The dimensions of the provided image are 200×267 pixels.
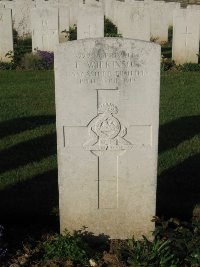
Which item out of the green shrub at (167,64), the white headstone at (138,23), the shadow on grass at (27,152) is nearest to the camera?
the shadow on grass at (27,152)

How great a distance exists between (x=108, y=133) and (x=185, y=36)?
941cm

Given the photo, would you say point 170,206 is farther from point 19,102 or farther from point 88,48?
point 19,102

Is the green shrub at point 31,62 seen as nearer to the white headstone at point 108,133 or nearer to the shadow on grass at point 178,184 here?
the shadow on grass at point 178,184

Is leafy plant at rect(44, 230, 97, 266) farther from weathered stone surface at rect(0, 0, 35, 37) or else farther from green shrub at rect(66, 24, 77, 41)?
weathered stone surface at rect(0, 0, 35, 37)

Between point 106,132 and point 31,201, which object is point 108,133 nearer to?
point 106,132

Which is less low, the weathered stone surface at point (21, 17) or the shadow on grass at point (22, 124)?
the weathered stone surface at point (21, 17)

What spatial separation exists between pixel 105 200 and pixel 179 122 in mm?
3972

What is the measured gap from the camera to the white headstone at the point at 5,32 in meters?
13.2

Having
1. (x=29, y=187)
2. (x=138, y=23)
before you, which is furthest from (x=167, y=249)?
(x=138, y=23)

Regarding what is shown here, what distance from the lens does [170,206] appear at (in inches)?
205

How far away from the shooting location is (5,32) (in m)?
13.3

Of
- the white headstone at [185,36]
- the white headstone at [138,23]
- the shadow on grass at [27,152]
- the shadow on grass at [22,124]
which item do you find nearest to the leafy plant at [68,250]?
the shadow on grass at [27,152]

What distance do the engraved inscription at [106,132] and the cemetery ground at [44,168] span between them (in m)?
0.81

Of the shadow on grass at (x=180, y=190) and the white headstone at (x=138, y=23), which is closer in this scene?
the shadow on grass at (x=180, y=190)
